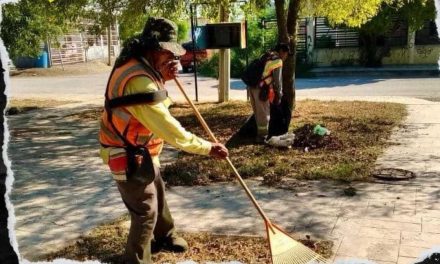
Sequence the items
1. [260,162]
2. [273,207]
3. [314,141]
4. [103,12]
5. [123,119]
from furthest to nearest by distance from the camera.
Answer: [103,12], [314,141], [260,162], [273,207], [123,119]

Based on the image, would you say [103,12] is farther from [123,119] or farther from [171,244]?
[123,119]

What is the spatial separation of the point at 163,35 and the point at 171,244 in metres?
1.75

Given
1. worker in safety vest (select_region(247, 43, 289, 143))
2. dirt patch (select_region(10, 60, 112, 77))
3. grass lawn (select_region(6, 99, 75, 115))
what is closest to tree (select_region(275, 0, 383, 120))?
worker in safety vest (select_region(247, 43, 289, 143))

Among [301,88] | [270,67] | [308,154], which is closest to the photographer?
[308,154]

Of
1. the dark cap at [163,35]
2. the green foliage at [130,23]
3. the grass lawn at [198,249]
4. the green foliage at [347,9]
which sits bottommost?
the grass lawn at [198,249]

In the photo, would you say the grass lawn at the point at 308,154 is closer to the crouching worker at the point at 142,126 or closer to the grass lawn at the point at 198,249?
the grass lawn at the point at 198,249

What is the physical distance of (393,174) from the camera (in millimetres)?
5875

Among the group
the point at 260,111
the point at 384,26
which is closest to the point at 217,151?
the point at 260,111

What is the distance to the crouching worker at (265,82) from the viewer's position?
7.27 meters

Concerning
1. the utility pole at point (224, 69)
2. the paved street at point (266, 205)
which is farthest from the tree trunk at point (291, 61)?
the utility pole at point (224, 69)

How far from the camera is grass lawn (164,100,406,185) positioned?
6066mm

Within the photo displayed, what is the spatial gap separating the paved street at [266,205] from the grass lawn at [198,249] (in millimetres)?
173

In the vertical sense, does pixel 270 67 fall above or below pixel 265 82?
above

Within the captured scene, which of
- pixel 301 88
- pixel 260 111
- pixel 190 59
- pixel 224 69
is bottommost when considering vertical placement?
pixel 301 88
